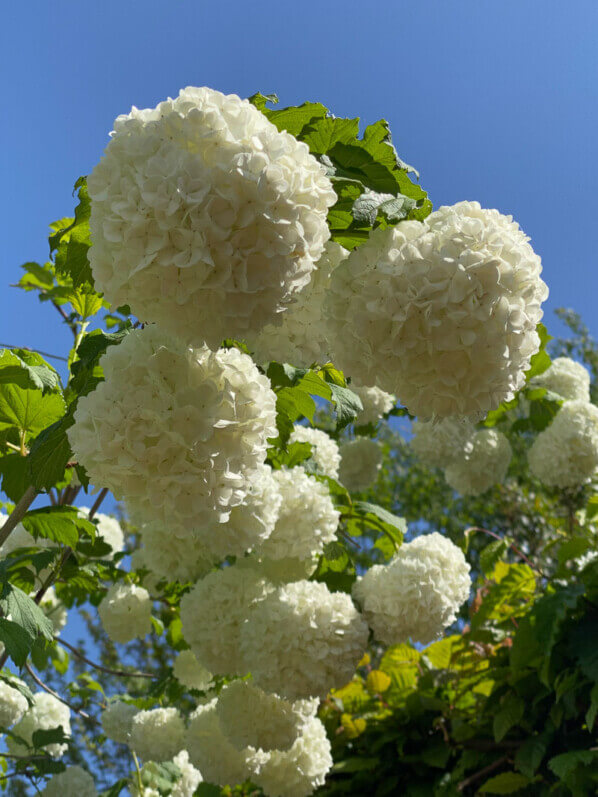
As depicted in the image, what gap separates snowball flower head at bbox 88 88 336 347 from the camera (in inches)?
43.6

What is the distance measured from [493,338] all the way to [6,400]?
147 cm

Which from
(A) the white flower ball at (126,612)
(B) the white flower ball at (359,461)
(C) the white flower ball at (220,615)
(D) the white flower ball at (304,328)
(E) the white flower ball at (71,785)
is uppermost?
(B) the white flower ball at (359,461)

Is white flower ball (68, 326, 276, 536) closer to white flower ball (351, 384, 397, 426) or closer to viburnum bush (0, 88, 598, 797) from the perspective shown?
viburnum bush (0, 88, 598, 797)

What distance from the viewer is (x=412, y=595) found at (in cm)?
229

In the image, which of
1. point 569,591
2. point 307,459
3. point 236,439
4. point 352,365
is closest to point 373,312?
point 352,365

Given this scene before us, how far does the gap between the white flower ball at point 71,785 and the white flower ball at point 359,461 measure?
7.21 feet

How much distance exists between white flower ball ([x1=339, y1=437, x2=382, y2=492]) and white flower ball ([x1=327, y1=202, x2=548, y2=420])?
3148 mm

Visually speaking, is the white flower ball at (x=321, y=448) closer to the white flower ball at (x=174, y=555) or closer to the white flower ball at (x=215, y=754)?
the white flower ball at (x=174, y=555)

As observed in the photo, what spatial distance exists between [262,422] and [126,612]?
220cm

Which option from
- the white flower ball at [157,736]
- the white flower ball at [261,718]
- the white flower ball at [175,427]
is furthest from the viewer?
the white flower ball at [157,736]

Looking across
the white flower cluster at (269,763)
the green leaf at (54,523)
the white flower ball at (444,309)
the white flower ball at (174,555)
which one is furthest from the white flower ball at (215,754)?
the white flower ball at (444,309)

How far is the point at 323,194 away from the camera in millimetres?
1226

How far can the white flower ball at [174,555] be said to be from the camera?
2.51 metres

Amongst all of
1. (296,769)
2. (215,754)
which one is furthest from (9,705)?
(296,769)
